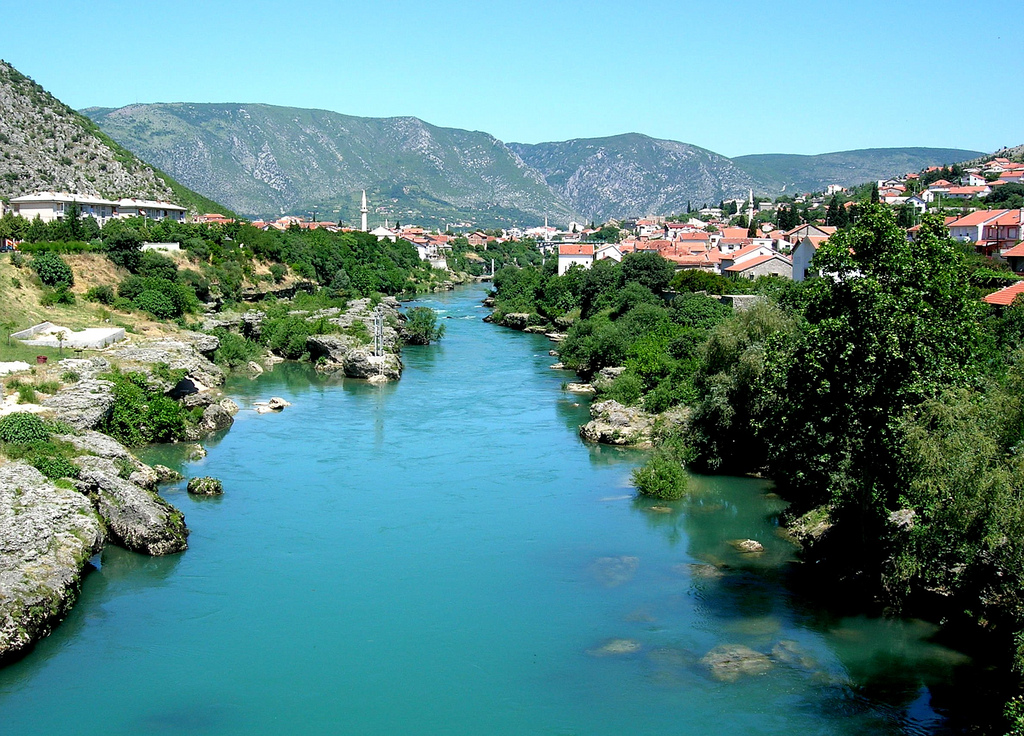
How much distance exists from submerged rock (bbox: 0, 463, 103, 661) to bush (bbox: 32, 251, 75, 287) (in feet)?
71.4

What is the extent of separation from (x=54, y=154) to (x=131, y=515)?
54377 mm

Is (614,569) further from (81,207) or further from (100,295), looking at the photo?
(81,207)

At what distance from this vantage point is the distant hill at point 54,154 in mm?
59750

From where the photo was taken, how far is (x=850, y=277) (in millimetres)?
14945

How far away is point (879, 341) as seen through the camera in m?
14.1

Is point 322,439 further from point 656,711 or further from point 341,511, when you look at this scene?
point 656,711

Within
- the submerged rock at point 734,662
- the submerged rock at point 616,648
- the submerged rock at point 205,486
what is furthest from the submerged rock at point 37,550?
the submerged rock at point 734,662

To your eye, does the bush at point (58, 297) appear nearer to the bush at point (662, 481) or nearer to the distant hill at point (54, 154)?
the bush at point (662, 481)

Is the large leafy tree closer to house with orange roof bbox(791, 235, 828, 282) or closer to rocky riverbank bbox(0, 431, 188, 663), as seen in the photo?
rocky riverbank bbox(0, 431, 188, 663)

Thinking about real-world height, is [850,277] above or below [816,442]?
above

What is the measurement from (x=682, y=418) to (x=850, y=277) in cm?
1078

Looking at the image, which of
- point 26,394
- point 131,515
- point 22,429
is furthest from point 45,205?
point 131,515

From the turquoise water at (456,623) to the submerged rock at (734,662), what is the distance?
162 mm

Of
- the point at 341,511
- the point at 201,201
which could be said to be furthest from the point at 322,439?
the point at 201,201
